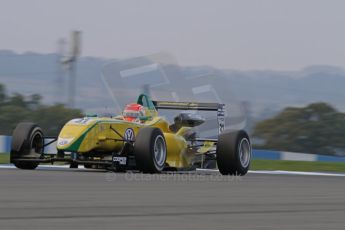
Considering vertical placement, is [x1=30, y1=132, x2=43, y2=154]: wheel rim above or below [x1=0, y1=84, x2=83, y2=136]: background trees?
below

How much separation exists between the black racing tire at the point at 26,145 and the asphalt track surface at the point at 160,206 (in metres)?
3.55

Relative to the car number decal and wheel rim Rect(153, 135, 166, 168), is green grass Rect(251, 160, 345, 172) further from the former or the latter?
wheel rim Rect(153, 135, 166, 168)

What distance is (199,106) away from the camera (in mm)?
17531

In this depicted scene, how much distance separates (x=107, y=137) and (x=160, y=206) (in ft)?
24.2

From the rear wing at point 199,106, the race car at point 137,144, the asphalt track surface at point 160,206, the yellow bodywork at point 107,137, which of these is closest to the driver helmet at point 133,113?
the race car at point 137,144

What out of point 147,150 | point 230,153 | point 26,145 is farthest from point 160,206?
point 26,145

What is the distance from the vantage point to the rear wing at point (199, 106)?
17.5 m

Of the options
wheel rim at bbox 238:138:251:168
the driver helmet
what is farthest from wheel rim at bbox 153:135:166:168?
wheel rim at bbox 238:138:251:168

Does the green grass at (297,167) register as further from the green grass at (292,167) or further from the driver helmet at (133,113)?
the driver helmet at (133,113)

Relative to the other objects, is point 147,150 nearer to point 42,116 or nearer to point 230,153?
point 230,153

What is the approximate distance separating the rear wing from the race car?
0.46 metres


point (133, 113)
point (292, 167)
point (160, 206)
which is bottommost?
point (160, 206)

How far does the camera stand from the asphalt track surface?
21.1 ft

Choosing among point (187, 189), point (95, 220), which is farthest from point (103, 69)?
point (95, 220)
